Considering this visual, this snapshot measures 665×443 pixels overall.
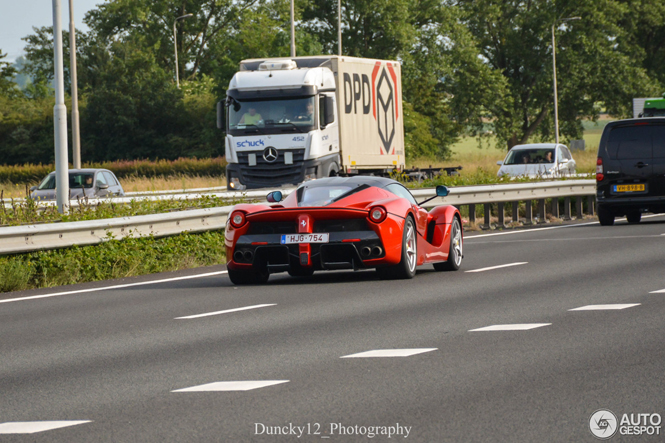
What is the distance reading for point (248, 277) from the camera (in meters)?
12.8

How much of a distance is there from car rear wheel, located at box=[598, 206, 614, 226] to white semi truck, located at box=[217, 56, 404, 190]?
746 cm

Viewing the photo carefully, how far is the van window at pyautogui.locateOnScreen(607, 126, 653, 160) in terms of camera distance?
20.9 meters

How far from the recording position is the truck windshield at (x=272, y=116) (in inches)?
1039

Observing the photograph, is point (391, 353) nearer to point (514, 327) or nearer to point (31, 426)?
point (514, 327)

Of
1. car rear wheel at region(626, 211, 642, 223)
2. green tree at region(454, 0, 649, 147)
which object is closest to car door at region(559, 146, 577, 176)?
car rear wheel at region(626, 211, 642, 223)

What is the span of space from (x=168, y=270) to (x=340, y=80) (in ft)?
45.0

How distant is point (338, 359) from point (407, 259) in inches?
202

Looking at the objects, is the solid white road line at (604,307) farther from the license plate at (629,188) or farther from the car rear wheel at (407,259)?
the license plate at (629,188)

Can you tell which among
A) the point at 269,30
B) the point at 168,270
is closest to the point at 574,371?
the point at 168,270

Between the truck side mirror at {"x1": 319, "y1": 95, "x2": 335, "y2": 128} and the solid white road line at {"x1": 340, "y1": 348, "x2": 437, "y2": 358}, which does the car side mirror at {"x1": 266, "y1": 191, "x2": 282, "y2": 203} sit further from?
the truck side mirror at {"x1": 319, "y1": 95, "x2": 335, "y2": 128}

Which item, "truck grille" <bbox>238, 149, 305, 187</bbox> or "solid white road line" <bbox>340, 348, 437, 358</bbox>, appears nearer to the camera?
"solid white road line" <bbox>340, 348, 437, 358</bbox>

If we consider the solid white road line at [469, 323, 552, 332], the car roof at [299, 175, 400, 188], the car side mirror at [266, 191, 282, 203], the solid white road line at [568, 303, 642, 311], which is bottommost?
the solid white road line at [568, 303, 642, 311]

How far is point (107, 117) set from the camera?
6881cm

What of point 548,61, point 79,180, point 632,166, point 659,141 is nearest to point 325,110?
point 79,180
